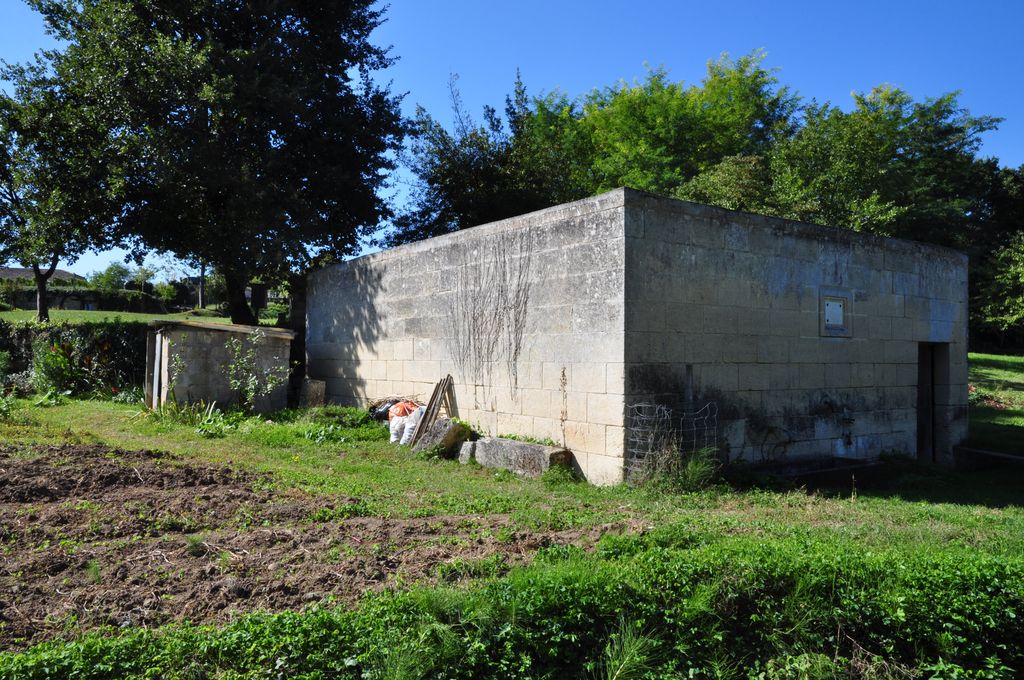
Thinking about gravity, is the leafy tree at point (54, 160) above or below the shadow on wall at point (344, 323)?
above

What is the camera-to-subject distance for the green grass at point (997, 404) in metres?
13.7

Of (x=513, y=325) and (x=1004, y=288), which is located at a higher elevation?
(x=1004, y=288)

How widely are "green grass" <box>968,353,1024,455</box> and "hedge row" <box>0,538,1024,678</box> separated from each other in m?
10.5

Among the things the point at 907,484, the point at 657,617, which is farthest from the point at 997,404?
the point at 657,617

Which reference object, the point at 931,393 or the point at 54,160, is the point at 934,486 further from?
the point at 54,160

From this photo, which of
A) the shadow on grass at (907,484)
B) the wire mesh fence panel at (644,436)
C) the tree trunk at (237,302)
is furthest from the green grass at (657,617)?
the tree trunk at (237,302)

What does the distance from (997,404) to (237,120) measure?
20.1 m

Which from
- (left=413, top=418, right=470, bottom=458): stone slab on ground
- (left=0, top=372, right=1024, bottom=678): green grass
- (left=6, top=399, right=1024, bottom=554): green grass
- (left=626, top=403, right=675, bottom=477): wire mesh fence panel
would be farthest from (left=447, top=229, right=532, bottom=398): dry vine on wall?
(left=0, top=372, right=1024, bottom=678): green grass

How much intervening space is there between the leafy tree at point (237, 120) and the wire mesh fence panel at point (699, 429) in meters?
10.5

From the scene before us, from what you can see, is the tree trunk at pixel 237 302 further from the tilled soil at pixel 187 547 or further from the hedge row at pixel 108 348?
the tilled soil at pixel 187 547

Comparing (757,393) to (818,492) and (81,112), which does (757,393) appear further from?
(81,112)

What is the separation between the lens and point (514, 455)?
29.8 ft

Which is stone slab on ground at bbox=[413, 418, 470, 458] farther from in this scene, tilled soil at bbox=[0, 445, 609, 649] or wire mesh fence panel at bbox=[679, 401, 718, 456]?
wire mesh fence panel at bbox=[679, 401, 718, 456]

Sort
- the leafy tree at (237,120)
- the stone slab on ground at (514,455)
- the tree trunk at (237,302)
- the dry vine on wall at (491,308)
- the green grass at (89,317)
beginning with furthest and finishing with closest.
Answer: the green grass at (89,317), the tree trunk at (237,302), the leafy tree at (237,120), the dry vine on wall at (491,308), the stone slab on ground at (514,455)
